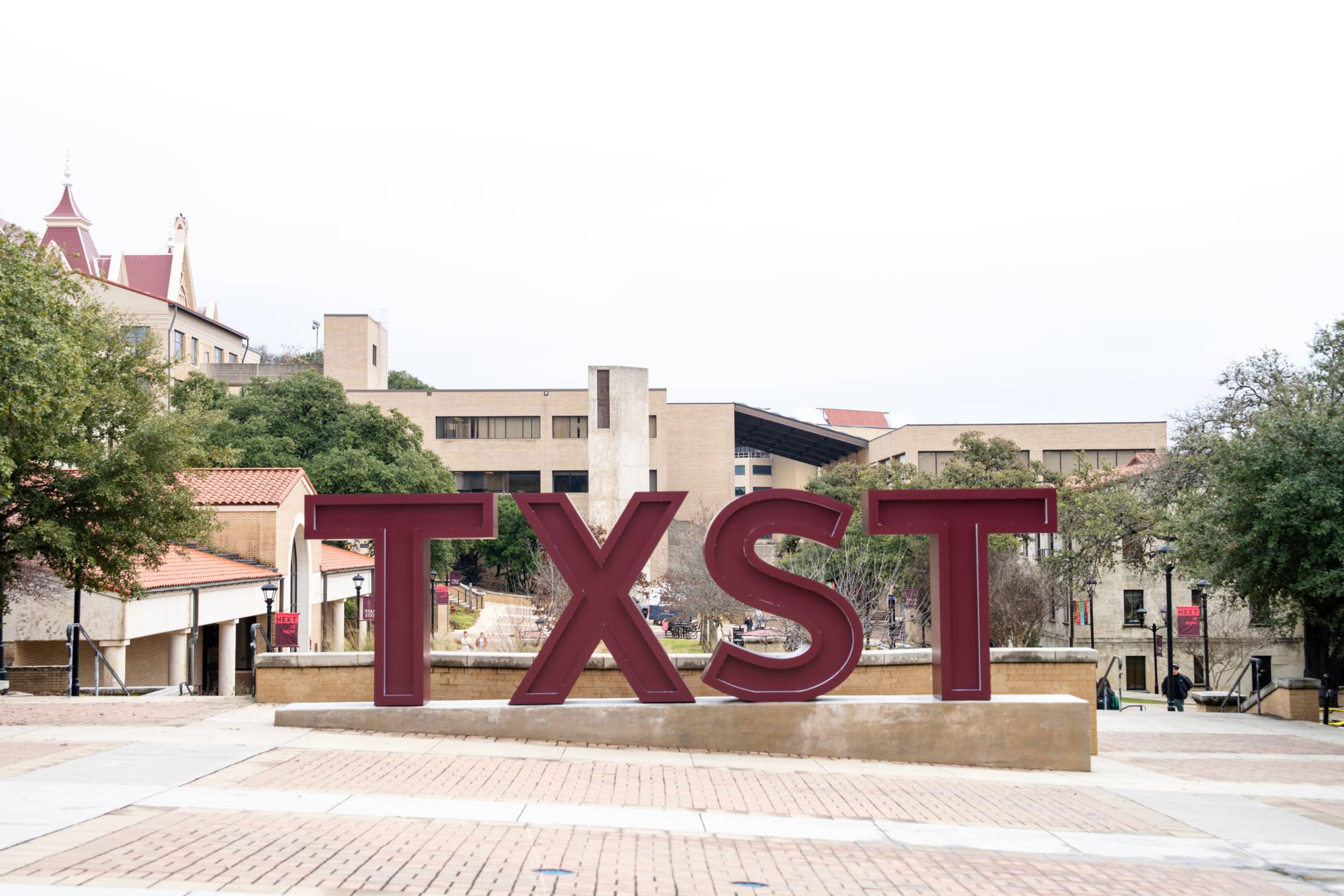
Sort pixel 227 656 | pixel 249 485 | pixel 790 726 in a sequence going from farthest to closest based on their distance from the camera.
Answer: pixel 249 485 < pixel 227 656 < pixel 790 726

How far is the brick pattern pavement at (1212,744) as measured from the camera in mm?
18531

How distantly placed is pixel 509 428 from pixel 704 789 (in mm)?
64597

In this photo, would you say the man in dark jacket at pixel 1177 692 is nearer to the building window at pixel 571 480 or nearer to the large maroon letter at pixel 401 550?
the large maroon letter at pixel 401 550

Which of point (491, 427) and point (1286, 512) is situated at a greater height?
point (491, 427)

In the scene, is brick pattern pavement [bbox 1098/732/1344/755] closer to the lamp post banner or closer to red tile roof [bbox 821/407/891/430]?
the lamp post banner

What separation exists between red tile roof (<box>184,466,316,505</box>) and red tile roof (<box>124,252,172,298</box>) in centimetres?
5734

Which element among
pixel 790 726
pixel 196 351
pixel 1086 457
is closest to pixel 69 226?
pixel 196 351

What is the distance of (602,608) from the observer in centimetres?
1452

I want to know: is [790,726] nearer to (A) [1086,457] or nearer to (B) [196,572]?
(B) [196,572]

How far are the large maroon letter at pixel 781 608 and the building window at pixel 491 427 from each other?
61.1m

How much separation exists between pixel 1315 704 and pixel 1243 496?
5564 mm

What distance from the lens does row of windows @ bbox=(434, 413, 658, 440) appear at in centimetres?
7475

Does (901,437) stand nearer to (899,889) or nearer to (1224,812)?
(1224,812)

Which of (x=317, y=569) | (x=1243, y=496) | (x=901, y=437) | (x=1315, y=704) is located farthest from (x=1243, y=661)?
(x=317, y=569)
